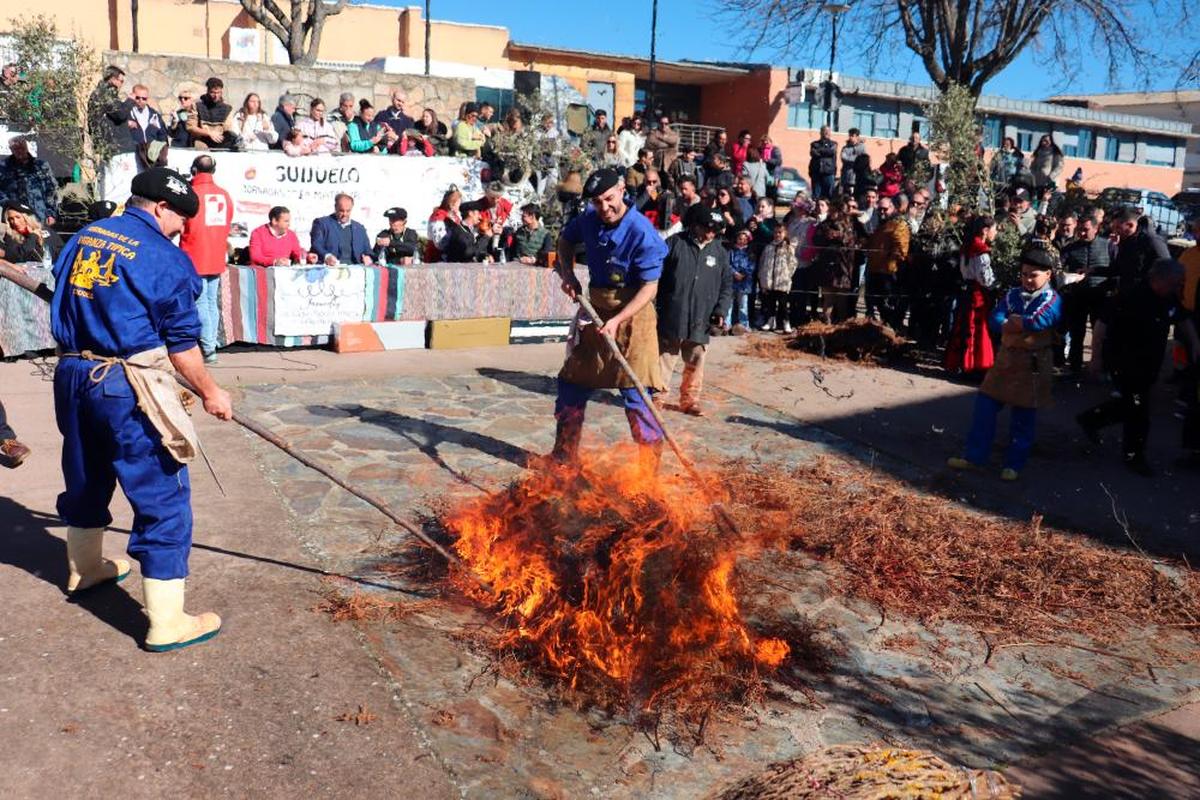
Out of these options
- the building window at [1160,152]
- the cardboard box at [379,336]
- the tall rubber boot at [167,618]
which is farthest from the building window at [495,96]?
the building window at [1160,152]

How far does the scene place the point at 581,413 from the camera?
682cm

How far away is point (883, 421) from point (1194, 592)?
3.86 m

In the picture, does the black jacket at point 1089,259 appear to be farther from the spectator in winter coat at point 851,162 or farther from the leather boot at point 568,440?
the spectator in winter coat at point 851,162

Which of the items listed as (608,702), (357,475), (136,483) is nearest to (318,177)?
(357,475)

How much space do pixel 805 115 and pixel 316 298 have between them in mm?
28882

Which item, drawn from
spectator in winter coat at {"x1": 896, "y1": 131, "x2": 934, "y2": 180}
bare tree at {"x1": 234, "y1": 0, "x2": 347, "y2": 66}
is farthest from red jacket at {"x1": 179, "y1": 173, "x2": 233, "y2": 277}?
bare tree at {"x1": 234, "y1": 0, "x2": 347, "y2": 66}

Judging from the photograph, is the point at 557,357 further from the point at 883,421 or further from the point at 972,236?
the point at 972,236

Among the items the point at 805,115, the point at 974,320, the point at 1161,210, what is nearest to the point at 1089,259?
the point at 974,320

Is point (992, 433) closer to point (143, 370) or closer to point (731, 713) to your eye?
point (731, 713)

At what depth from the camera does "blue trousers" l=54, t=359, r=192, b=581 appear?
4152mm

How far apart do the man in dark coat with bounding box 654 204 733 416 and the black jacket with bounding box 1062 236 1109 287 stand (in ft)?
16.4

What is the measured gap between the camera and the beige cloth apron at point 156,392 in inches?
163

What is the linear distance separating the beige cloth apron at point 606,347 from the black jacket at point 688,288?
182 cm

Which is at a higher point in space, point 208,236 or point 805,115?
point 805,115
